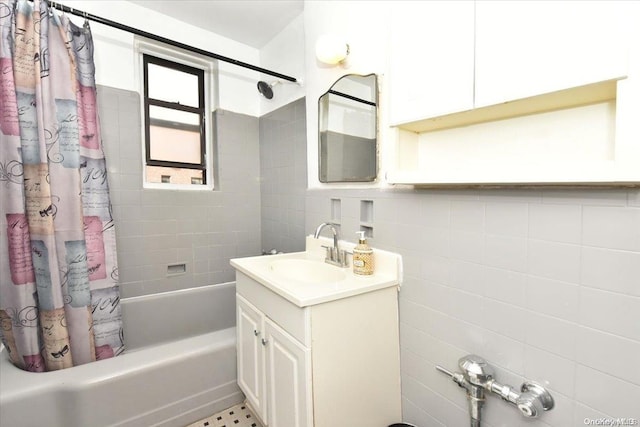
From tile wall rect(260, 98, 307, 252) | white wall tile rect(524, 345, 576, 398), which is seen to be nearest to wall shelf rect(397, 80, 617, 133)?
Answer: white wall tile rect(524, 345, 576, 398)

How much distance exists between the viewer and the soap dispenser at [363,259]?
4.25ft

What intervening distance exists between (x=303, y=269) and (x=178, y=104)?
1.75 meters

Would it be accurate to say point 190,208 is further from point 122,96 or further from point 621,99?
point 621,99

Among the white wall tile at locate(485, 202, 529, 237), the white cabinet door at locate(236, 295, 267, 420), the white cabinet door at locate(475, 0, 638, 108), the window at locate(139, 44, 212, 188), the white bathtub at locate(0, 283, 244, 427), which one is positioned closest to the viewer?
the white cabinet door at locate(475, 0, 638, 108)

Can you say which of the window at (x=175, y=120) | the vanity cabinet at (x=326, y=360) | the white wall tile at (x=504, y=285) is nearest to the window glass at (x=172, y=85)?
the window at (x=175, y=120)

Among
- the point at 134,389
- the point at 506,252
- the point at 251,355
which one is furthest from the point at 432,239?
the point at 134,389

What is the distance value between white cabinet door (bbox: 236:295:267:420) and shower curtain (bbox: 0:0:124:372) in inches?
33.2

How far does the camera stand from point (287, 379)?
113 centimetres

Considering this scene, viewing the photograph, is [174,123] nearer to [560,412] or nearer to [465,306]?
[465,306]

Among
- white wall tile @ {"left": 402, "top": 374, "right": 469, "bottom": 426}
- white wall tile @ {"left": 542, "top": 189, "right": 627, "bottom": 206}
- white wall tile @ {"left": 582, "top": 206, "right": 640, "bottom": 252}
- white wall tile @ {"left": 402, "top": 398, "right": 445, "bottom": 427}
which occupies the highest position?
white wall tile @ {"left": 542, "top": 189, "right": 627, "bottom": 206}

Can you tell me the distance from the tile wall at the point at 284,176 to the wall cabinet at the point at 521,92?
102 centimetres

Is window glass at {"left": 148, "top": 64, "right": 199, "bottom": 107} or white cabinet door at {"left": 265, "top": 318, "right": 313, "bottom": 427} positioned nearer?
white cabinet door at {"left": 265, "top": 318, "right": 313, "bottom": 427}

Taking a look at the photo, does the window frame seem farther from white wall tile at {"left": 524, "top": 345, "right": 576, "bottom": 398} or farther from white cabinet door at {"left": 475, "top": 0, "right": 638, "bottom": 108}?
white wall tile at {"left": 524, "top": 345, "right": 576, "bottom": 398}

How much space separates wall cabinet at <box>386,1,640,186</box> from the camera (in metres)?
0.64
